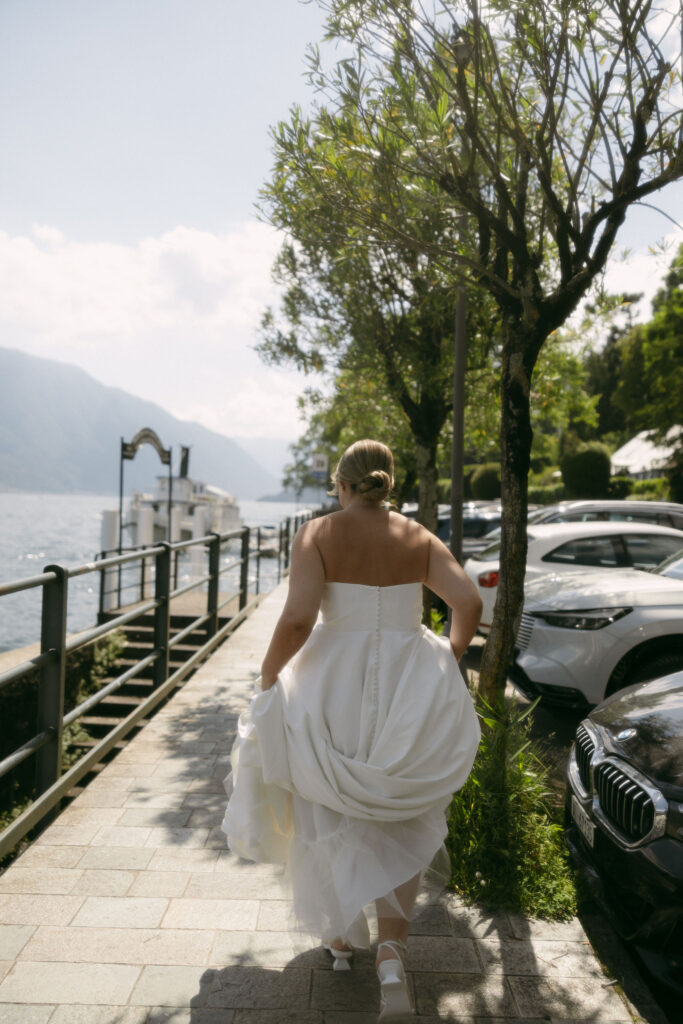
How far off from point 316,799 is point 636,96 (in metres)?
4.98

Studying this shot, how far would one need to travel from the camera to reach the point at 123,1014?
2.63 m

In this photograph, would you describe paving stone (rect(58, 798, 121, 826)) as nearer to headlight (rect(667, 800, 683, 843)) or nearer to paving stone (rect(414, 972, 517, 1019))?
paving stone (rect(414, 972, 517, 1019))

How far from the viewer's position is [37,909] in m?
3.30

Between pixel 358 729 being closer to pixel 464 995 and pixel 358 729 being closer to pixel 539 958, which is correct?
pixel 464 995

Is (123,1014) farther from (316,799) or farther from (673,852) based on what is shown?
(673,852)

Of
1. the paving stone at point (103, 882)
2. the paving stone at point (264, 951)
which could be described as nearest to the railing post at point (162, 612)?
the paving stone at point (103, 882)

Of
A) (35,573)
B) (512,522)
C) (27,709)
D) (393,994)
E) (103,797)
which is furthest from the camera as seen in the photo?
(35,573)

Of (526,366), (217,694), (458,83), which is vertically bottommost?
(217,694)

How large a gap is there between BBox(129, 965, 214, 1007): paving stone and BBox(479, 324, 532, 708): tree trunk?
2.34m

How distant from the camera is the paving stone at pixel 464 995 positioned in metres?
2.74

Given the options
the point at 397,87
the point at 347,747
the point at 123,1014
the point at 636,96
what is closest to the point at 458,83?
the point at 397,87

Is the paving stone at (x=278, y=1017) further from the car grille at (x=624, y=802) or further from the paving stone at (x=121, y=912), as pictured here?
the car grille at (x=624, y=802)

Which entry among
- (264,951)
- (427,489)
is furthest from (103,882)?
(427,489)

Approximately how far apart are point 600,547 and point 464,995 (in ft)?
18.7
